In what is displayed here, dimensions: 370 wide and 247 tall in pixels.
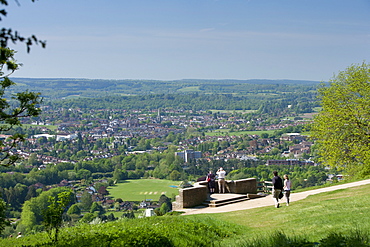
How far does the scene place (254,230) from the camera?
35.4 feet

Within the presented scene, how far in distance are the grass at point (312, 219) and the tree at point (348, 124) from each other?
1242cm

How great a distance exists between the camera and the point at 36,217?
48219 millimetres

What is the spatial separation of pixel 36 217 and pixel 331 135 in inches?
1339

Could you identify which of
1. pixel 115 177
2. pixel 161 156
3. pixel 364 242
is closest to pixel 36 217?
pixel 115 177

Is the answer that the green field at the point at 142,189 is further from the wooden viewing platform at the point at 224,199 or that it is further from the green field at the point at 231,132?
the green field at the point at 231,132

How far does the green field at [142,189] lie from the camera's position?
6688cm

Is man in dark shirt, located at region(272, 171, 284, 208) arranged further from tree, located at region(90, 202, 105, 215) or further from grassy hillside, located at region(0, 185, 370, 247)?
tree, located at region(90, 202, 105, 215)

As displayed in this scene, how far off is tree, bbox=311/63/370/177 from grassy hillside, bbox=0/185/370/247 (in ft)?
42.2

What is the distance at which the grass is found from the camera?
28.8 ft

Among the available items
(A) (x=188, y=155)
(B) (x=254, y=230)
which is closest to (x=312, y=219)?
(B) (x=254, y=230)

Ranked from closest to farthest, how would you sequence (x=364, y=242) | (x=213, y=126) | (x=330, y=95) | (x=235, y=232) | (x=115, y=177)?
(x=364, y=242) < (x=235, y=232) < (x=330, y=95) < (x=115, y=177) < (x=213, y=126)

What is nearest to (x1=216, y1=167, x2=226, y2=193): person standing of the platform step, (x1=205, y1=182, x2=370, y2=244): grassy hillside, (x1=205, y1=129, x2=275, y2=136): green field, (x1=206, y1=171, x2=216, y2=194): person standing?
(x1=206, y1=171, x2=216, y2=194): person standing

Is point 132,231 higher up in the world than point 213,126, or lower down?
higher up

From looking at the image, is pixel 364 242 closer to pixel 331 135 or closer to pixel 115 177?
pixel 331 135
